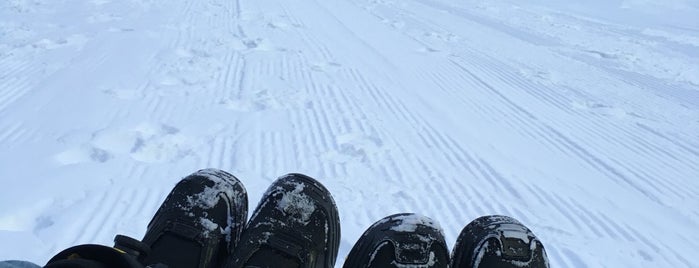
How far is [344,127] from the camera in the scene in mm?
4074

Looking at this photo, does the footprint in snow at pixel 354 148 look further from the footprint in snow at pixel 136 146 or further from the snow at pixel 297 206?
the snow at pixel 297 206

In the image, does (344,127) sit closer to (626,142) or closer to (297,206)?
(297,206)

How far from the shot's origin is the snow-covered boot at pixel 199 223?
196 centimetres

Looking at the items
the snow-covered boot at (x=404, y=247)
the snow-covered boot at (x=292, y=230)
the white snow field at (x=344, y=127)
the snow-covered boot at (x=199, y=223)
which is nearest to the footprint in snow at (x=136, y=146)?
the white snow field at (x=344, y=127)

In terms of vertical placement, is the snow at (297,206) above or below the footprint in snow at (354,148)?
above

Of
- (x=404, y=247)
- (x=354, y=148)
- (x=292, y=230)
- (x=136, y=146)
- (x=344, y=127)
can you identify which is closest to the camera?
(x=404, y=247)

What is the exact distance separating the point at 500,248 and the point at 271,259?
2.99 ft

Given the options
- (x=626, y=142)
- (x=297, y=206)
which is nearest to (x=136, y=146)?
(x=297, y=206)

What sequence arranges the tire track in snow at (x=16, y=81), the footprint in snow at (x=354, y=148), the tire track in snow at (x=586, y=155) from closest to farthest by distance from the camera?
the footprint in snow at (x=354, y=148) < the tire track in snow at (x=586, y=155) < the tire track in snow at (x=16, y=81)

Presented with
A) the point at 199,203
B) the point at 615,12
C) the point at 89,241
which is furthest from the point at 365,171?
the point at 615,12

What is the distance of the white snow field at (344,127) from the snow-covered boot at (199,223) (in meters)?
0.65

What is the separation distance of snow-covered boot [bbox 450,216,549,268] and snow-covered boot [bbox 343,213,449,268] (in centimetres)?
14

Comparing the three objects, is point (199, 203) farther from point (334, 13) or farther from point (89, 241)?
point (334, 13)

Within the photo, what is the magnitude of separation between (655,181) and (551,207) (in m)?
1.20
